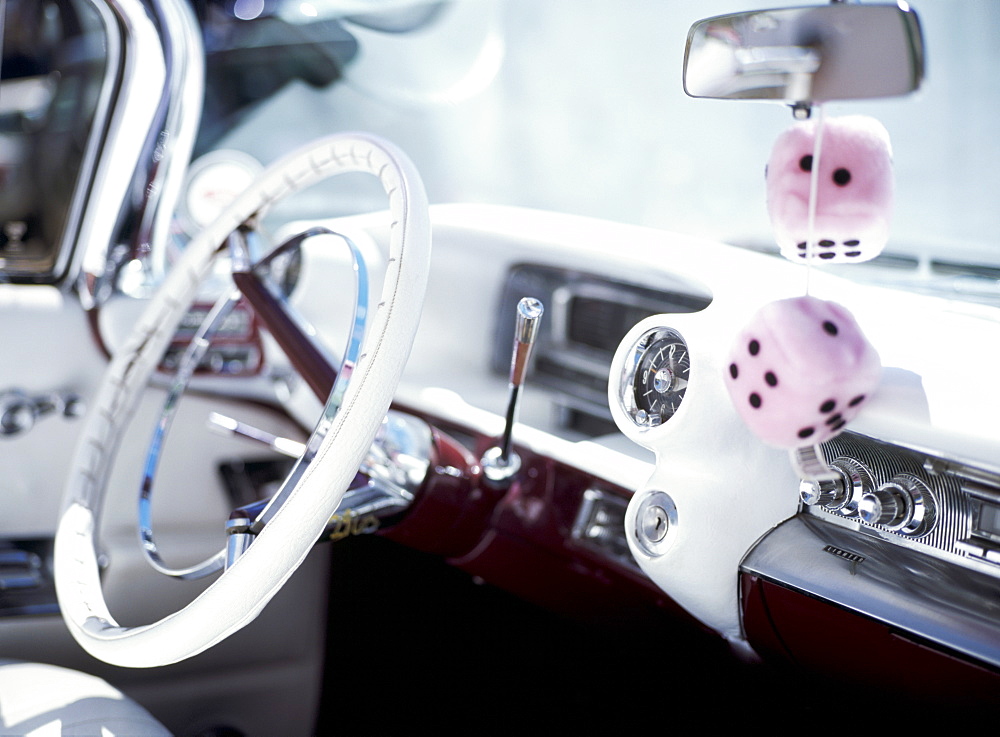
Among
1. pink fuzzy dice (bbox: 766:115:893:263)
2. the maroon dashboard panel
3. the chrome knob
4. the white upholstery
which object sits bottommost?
the white upholstery

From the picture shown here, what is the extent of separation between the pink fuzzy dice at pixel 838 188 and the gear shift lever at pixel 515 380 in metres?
0.29

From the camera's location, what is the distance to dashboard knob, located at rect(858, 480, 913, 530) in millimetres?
921

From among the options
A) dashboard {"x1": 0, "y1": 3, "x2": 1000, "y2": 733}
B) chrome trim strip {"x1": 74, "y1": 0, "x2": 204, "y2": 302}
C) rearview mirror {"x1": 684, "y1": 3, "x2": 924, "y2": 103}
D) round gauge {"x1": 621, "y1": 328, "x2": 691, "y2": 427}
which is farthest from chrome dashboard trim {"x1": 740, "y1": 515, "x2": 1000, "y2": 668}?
chrome trim strip {"x1": 74, "y1": 0, "x2": 204, "y2": 302}

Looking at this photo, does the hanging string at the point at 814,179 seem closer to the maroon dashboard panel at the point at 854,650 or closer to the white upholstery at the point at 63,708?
the maroon dashboard panel at the point at 854,650

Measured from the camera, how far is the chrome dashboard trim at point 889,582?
84 cm

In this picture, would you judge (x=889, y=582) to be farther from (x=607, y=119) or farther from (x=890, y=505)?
(x=607, y=119)

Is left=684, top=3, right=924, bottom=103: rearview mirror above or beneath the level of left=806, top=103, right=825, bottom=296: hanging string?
above

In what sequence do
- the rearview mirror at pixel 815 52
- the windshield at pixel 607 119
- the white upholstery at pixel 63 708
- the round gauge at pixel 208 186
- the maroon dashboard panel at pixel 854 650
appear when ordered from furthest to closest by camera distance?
the round gauge at pixel 208 186
the windshield at pixel 607 119
the white upholstery at pixel 63 708
the maroon dashboard panel at pixel 854 650
the rearview mirror at pixel 815 52

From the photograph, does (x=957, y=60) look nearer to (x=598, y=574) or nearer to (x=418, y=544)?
(x=598, y=574)

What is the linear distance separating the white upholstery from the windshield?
78 centimetres

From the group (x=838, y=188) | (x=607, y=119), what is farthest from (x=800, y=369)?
(x=607, y=119)

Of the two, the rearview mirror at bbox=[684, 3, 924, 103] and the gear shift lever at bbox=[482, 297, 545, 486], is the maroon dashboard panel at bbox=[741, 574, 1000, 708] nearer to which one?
the gear shift lever at bbox=[482, 297, 545, 486]

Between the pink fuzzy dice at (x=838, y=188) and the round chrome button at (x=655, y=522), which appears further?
the round chrome button at (x=655, y=522)

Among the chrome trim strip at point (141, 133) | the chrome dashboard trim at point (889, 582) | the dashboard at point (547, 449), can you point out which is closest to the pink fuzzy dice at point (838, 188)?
the dashboard at point (547, 449)
